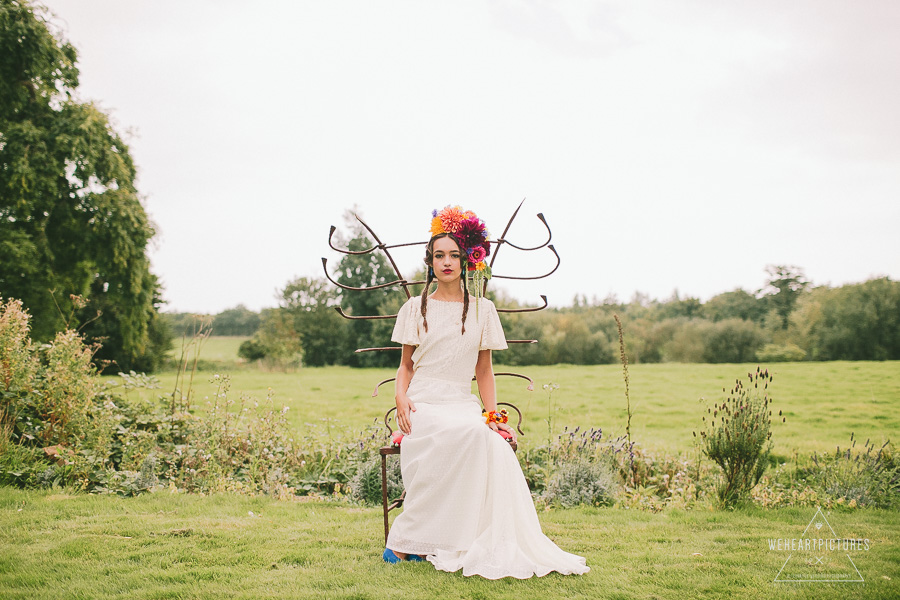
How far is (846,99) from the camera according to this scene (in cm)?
856

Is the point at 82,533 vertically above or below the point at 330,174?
below

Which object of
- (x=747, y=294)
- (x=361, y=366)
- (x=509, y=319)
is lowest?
(x=361, y=366)

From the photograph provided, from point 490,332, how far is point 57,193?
14.3 metres

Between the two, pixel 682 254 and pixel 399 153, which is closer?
pixel 399 153

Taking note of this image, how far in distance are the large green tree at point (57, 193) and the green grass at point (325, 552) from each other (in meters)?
9.83

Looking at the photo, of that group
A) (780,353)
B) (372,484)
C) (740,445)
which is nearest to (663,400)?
(740,445)

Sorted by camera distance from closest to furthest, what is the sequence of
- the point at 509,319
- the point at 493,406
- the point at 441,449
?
1. the point at 441,449
2. the point at 493,406
3. the point at 509,319

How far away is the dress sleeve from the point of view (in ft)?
12.2

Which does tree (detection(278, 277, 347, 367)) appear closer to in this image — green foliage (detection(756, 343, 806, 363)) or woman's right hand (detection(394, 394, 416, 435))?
green foliage (detection(756, 343, 806, 363))

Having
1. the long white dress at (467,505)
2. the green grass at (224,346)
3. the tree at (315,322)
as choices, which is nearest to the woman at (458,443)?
the long white dress at (467,505)

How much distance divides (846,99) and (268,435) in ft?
31.5

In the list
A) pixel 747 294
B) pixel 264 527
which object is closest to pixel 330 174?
pixel 264 527

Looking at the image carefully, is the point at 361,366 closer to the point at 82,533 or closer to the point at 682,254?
the point at 682,254

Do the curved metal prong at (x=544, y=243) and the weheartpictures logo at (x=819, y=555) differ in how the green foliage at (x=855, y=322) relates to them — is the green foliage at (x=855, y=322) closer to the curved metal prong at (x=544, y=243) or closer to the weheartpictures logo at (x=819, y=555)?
the weheartpictures logo at (x=819, y=555)
